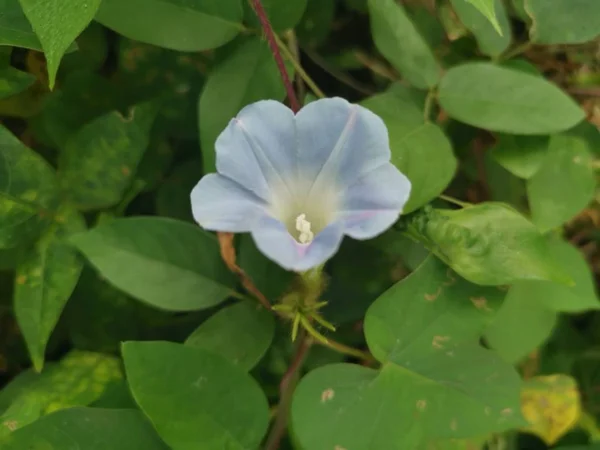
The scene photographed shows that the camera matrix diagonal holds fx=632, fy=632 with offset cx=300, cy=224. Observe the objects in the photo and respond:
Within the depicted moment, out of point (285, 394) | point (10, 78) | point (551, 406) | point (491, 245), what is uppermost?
point (10, 78)

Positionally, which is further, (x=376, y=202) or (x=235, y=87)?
(x=235, y=87)

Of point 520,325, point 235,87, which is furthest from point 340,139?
point 520,325

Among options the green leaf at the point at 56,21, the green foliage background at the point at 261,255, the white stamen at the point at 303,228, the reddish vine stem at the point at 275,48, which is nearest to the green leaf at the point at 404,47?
the green foliage background at the point at 261,255

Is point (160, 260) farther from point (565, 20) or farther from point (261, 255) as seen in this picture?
point (565, 20)

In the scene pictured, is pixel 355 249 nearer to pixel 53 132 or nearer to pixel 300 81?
pixel 300 81

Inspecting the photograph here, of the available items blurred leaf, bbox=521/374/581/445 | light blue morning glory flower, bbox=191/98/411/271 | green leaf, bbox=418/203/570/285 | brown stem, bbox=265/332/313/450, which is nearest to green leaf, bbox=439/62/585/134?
green leaf, bbox=418/203/570/285
